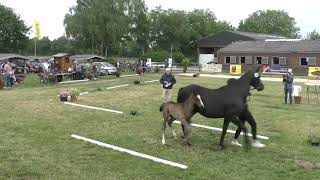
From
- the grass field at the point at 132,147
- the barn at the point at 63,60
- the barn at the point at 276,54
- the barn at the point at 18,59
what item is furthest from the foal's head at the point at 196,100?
the barn at the point at 276,54

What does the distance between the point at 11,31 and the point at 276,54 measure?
5151 cm

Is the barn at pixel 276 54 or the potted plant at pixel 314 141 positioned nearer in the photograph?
the potted plant at pixel 314 141

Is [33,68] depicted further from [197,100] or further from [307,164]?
[307,164]

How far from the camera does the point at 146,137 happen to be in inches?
498

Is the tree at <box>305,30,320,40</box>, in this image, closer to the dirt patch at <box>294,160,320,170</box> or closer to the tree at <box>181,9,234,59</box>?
the tree at <box>181,9,234,59</box>

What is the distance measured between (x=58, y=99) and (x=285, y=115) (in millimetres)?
10461

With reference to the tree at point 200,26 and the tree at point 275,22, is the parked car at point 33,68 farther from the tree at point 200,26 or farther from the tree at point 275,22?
the tree at point 275,22

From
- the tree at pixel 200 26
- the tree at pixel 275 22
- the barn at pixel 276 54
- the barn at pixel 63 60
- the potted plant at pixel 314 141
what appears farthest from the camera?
the tree at pixel 275 22

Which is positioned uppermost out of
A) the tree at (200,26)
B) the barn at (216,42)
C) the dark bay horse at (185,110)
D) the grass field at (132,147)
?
the tree at (200,26)

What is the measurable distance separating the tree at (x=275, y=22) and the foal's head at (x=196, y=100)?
379 feet

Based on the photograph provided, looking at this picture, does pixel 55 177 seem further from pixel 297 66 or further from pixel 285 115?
pixel 297 66

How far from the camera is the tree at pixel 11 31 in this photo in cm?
8412

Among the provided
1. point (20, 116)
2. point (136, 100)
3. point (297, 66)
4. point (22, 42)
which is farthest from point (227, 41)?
point (20, 116)

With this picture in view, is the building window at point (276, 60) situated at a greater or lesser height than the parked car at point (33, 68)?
greater
